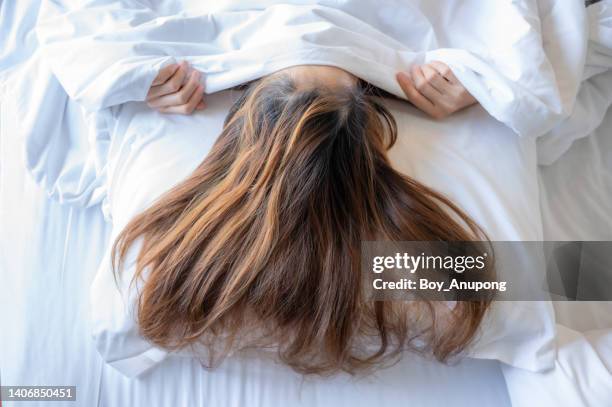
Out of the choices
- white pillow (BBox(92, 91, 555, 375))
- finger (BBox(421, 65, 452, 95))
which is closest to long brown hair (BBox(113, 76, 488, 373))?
white pillow (BBox(92, 91, 555, 375))

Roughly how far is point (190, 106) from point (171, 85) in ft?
0.12

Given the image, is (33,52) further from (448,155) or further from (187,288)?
(448,155)

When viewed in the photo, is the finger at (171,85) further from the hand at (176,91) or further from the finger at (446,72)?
the finger at (446,72)

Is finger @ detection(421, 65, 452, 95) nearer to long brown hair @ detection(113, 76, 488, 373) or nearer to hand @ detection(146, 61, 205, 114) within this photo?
long brown hair @ detection(113, 76, 488, 373)

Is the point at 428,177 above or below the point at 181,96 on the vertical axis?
below

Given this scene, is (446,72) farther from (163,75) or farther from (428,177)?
(163,75)

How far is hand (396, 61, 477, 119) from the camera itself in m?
0.80

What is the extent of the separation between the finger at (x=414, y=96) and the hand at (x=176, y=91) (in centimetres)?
27

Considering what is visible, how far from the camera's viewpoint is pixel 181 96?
77cm

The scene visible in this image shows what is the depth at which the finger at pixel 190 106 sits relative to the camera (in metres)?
0.78

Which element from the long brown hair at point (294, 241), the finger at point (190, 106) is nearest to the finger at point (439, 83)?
the long brown hair at point (294, 241)

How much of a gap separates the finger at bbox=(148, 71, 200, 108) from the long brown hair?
0.11 meters

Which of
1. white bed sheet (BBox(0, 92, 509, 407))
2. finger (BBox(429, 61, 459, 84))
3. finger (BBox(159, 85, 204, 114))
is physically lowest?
white bed sheet (BBox(0, 92, 509, 407))

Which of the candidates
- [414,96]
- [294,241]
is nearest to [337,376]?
[294,241]
